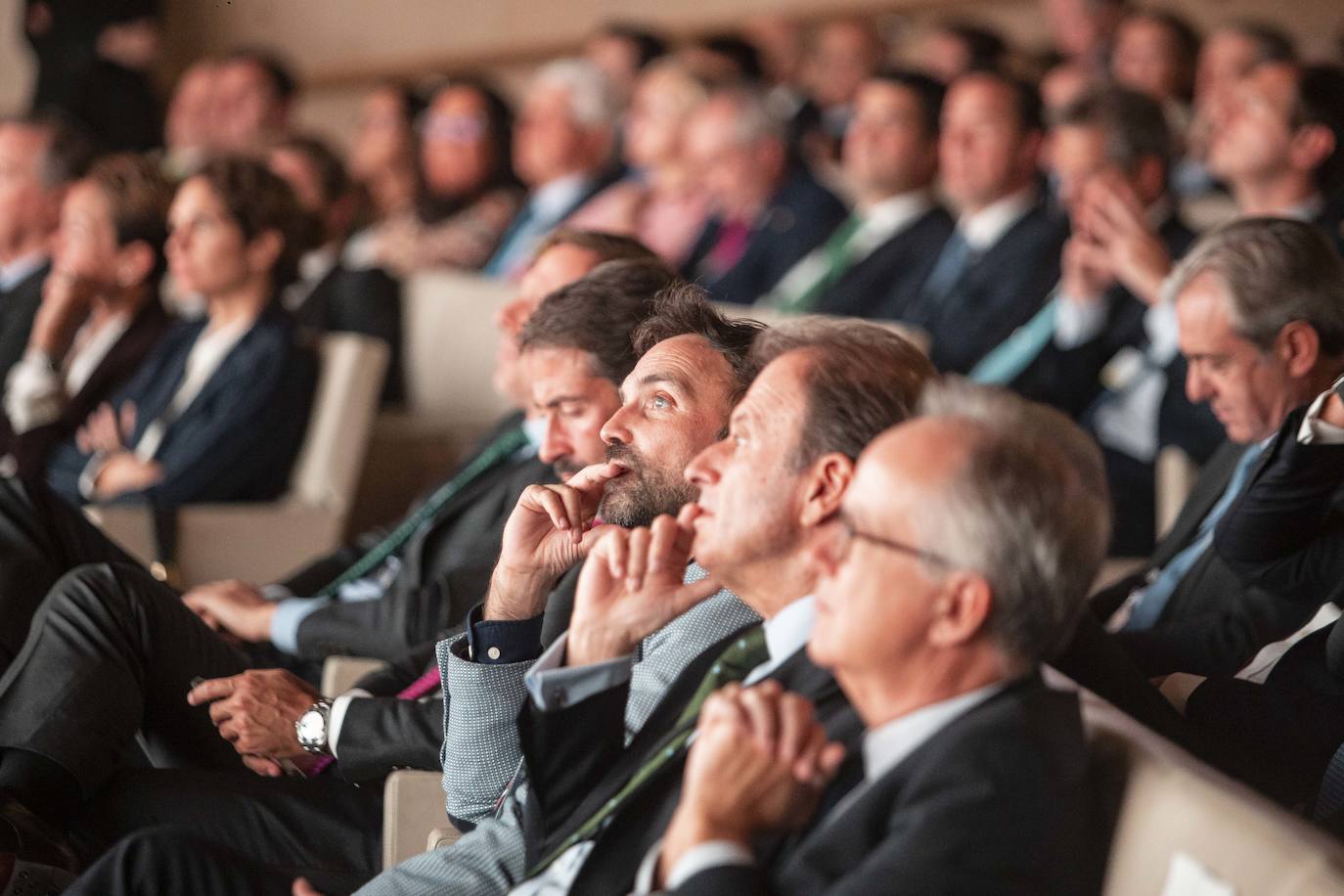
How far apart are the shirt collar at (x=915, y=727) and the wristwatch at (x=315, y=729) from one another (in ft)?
3.38

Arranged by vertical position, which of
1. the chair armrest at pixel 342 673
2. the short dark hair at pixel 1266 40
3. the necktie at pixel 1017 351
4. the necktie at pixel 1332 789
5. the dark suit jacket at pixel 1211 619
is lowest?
the necktie at pixel 1017 351

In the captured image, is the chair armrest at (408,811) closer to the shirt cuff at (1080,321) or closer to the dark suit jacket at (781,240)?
the shirt cuff at (1080,321)

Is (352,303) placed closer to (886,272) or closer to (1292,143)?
(886,272)

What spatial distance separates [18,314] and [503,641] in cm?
293

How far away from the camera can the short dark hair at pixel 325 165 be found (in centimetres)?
505

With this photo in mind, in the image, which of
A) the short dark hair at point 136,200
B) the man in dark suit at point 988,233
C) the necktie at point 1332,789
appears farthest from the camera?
the man in dark suit at point 988,233

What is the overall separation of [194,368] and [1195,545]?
242 centimetres

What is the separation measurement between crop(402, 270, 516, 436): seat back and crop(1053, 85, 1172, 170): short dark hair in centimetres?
165

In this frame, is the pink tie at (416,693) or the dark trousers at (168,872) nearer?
the dark trousers at (168,872)

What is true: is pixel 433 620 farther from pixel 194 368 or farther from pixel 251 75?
pixel 251 75

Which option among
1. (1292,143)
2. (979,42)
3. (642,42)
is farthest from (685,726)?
(642,42)

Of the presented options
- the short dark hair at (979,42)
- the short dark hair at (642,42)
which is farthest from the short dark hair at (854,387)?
the short dark hair at (642,42)


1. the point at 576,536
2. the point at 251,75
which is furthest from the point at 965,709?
the point at 251,75

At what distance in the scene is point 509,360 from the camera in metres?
2.81
